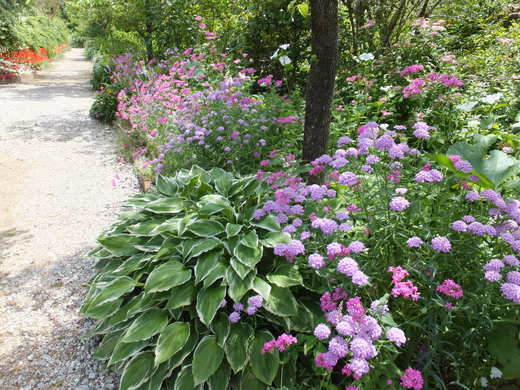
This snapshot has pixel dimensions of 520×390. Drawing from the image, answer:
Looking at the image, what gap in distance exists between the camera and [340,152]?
1.88 metres

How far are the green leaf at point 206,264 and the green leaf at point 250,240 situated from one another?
154 mm

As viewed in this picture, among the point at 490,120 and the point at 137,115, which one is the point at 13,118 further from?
the point at 490,120

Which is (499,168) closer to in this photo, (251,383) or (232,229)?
(232,229)

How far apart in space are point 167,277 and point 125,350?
0.46 meters

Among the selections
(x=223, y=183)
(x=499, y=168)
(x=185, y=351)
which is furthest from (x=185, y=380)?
(x=499, y=168)

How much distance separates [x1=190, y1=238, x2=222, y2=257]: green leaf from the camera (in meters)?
2.03

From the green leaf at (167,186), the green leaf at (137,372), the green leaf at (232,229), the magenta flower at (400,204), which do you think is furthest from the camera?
the green leaf at (167,186)

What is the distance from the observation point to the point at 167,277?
200 centimetres

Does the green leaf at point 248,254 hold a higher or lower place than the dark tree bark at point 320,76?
lower

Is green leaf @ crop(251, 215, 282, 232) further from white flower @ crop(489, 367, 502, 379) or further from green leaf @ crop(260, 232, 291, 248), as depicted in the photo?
white flower @ crop(489, 367, 502, 379)

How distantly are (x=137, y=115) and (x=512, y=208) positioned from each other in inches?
220

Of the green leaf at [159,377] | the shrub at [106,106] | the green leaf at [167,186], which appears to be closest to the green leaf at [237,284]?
the green leaf at [159,377]

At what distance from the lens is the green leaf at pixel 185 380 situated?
5.73 feet

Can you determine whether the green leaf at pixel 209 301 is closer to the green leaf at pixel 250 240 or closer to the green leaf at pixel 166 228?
the green leaf at pixel 250 240
